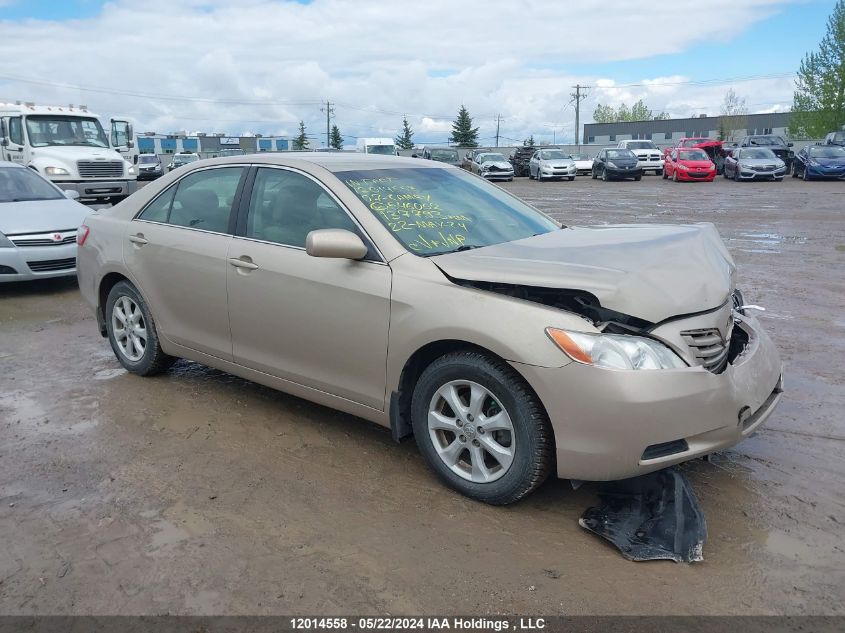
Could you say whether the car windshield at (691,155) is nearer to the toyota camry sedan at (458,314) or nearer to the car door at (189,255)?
the toyota camry sedan at (458,314)

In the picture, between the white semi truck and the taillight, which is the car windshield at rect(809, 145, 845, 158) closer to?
the white semi truck

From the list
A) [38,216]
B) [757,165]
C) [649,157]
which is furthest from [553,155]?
[38,216]

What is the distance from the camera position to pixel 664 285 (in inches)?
129

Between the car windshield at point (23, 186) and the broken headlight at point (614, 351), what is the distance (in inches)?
340

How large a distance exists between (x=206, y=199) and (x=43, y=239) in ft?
15.3

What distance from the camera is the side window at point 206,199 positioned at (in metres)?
4.62

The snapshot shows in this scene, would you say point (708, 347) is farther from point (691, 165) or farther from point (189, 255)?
point (691, 165)

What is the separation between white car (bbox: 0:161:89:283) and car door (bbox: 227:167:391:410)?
506 cm

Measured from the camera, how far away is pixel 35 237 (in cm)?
835

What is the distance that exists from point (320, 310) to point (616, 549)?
192cm

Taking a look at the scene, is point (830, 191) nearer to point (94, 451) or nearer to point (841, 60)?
point (94, 451)

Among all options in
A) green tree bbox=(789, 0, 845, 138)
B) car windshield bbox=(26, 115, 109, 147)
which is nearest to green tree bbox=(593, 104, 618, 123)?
green tree bbox=(789, 0, 845, 138)

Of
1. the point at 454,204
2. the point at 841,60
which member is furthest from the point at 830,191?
the point at 841,60

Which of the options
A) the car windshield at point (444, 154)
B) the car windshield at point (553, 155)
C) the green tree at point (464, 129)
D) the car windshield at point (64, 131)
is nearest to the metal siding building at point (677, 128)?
the green tree at point (464, 129)
